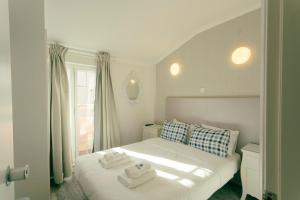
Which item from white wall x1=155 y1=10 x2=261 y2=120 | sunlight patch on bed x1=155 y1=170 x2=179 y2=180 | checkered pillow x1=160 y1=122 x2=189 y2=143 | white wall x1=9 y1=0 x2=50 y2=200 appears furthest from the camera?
checkered pillow x1=160 y1=122 x2=189 y2=143

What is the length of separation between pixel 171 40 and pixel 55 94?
2.40m

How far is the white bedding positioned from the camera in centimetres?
131

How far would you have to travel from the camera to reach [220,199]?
2.02m

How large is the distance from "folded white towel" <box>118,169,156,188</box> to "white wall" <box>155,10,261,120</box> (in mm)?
1885

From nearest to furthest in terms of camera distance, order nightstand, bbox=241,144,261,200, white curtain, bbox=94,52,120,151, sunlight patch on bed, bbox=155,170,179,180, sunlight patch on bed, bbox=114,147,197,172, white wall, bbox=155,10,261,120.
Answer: sunlight patch on bed, bbox=155,170,179,180 < sunlight patch on bed, bbox=114,147,197,172 < nightstand, bbox=241,144,261,200 < white wall, bbox=155,10,261,120 < white curtain, bbox=94,52,120,151

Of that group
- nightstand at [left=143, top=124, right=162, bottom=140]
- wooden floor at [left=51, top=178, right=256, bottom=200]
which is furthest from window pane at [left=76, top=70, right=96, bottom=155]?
nightstand at [left=143, top=124, right=162, bottom=140]

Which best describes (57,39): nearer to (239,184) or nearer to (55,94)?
(55,94)

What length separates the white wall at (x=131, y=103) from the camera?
3285 mm

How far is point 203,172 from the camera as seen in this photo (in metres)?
1.66

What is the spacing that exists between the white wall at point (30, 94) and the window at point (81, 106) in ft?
4.85

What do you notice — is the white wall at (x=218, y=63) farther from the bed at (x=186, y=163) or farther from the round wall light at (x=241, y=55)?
the bed at (x=186, y=163)

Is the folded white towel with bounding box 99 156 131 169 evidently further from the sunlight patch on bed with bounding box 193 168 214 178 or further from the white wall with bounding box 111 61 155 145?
the white wall with bounding box 111 61 155 145

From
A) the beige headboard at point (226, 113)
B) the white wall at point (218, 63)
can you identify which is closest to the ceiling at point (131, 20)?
the white wall at point (218, 63)
